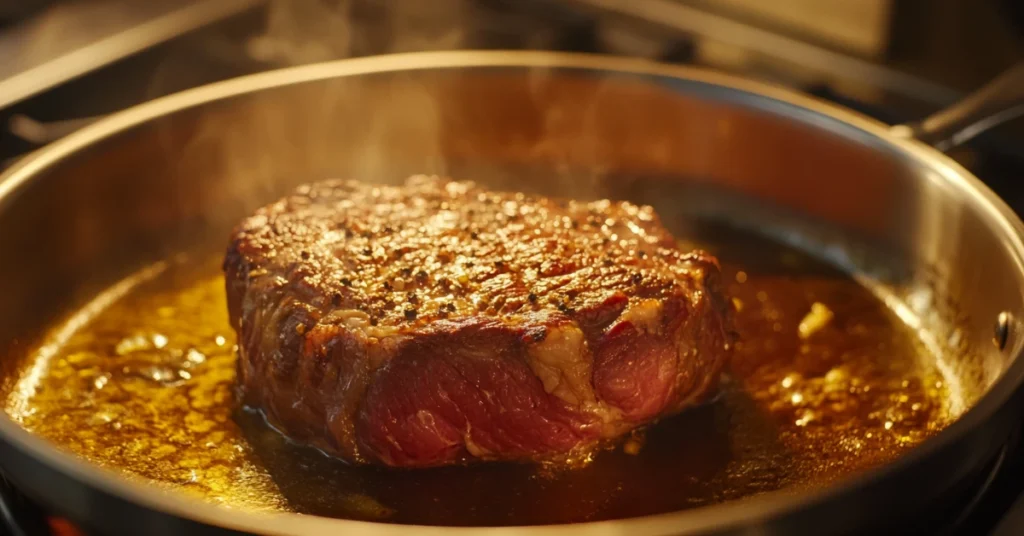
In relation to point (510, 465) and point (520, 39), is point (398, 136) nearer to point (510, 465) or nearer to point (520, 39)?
point (520, 39)

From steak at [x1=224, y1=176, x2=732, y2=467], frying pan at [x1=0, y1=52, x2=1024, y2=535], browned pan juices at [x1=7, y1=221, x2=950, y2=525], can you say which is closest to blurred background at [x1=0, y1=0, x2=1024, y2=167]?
frying pan at [x1=0, y1=52, x2=1024, y2=535]

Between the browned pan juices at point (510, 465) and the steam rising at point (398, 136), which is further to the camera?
the steam rising at point (398, 136)

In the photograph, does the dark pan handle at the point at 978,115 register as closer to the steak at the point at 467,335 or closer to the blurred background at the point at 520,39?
the blurred background at the point at 520,39

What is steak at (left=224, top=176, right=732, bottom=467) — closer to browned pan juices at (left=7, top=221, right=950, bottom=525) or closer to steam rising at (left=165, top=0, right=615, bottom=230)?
browned pan juices at (left=7, top=221, right=950, bottom=525)

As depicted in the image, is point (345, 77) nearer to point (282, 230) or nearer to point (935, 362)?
point (282, 230)

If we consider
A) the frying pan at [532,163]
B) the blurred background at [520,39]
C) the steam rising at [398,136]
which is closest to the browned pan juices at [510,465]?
the frying pan at [532,163]

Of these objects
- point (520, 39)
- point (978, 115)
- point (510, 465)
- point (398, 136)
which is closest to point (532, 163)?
point (398, 136)
